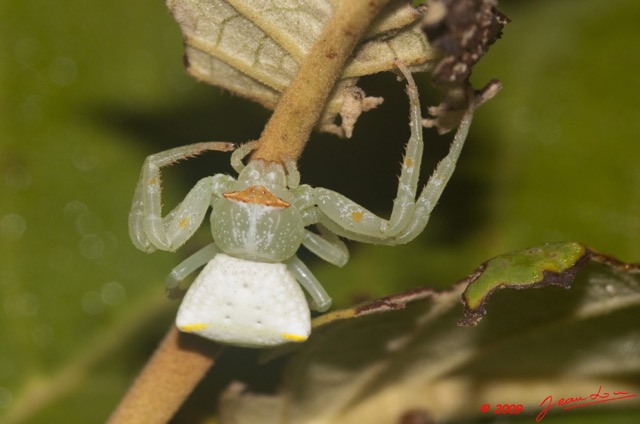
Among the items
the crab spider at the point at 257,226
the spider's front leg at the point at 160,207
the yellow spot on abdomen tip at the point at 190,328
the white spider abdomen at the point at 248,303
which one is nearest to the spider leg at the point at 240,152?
the crab spider at the point at 257,226

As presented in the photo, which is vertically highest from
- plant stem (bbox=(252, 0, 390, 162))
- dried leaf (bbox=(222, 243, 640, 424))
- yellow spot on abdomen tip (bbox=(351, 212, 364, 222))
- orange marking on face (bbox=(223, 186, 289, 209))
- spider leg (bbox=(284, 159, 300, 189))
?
plant stem (bbox=(252, 0, 390, 162))

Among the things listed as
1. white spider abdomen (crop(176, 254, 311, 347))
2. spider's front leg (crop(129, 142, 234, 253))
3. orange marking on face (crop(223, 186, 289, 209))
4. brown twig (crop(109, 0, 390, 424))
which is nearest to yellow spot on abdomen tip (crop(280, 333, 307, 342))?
white spider abdomen (crop(176, 254, 311, 347))

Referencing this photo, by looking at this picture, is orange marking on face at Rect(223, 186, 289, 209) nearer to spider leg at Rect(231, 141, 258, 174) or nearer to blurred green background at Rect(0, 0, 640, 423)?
spider leg at Rect(231, 141, 258, 174)

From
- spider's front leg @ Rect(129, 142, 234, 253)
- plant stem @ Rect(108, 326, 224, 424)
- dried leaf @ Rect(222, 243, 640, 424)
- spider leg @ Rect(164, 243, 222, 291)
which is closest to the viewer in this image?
dried leaf @ Rect(222, 243, 640, 424)

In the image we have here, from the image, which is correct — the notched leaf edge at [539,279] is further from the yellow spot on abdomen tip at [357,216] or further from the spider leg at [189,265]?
the spider leg at [189,265]

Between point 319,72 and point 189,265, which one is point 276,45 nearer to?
point 319,72

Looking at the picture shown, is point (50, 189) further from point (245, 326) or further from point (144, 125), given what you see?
point (245, 326)
